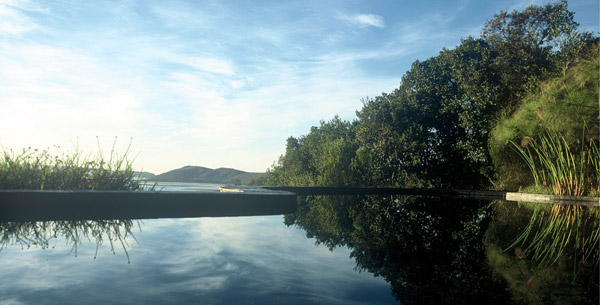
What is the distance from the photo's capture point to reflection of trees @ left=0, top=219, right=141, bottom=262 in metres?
4.39

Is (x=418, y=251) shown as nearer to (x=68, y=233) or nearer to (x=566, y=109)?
(x=68, y=233)

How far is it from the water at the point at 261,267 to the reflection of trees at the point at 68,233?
1cm

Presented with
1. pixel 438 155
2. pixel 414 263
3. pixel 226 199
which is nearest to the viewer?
pixel 414 263

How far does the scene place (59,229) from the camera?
17.5 feet

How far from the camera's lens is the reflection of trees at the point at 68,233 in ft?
14.4

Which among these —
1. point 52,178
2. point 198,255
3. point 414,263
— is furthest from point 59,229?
point 414,263

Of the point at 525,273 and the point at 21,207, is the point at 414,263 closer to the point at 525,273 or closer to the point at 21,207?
the point at 525,273

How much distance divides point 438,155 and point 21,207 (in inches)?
734

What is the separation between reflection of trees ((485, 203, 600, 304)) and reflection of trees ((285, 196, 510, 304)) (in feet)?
0.59

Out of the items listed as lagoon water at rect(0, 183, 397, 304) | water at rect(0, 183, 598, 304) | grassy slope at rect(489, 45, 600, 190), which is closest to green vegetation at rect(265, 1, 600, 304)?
grassy slope at rect(489, 45, 600, 190)

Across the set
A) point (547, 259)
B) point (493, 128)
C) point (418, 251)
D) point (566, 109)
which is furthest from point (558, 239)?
point (493, 128)

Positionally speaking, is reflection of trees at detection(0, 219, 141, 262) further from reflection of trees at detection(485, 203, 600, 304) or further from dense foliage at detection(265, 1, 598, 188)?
dense foliage at detection(265, 1, 598, 188)

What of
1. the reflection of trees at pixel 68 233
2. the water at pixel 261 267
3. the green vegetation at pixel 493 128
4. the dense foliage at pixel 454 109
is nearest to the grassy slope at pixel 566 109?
the green vegetation at pixel 493 128

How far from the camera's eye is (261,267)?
3.45 metres
